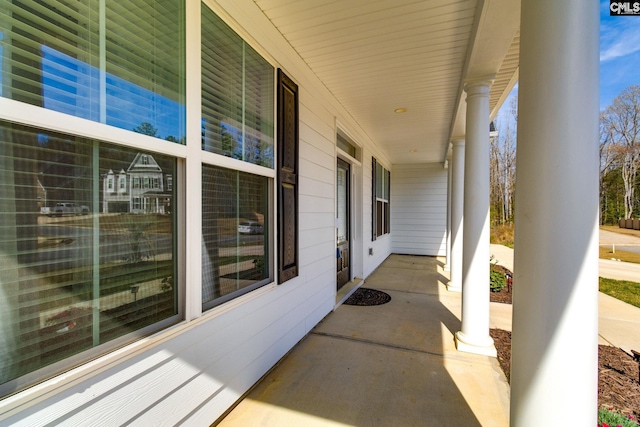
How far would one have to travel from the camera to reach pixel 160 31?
60.1 inches

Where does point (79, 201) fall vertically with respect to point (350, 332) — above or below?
above

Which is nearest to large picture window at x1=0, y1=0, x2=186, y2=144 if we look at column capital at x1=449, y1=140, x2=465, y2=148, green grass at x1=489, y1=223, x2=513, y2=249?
column capital at x1=449, y1=140, x2=465, y2=148

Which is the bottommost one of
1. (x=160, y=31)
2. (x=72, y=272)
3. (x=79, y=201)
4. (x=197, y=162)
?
(x=72, y=272)

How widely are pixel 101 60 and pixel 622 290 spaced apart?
7.44 m

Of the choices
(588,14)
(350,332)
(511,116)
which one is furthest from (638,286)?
(511,116)

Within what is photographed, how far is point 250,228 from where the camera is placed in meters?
2.26

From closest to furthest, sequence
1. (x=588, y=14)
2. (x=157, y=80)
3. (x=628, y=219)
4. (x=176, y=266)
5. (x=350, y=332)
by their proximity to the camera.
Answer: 1. (x=588, y=14)
2. (x=157, y=80)
3. (x=176, y=266)
4. (x=350, y=332)
5. (x=628, y=219)

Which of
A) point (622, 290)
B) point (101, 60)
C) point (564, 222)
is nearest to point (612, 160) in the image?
point (622, 290)

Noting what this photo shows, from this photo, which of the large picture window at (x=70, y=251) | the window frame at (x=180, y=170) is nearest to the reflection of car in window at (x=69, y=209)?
the large picture window at (x=70, y=251)

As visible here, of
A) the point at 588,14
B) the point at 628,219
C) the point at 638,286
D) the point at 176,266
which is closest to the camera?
the point at 588,14

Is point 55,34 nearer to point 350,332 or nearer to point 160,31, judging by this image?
point 160,31

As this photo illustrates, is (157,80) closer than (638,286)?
Yes

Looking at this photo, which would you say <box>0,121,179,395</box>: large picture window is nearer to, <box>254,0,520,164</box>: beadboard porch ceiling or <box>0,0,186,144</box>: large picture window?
<box>0,0,186,144</box>: large picture window

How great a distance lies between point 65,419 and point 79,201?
81cm
